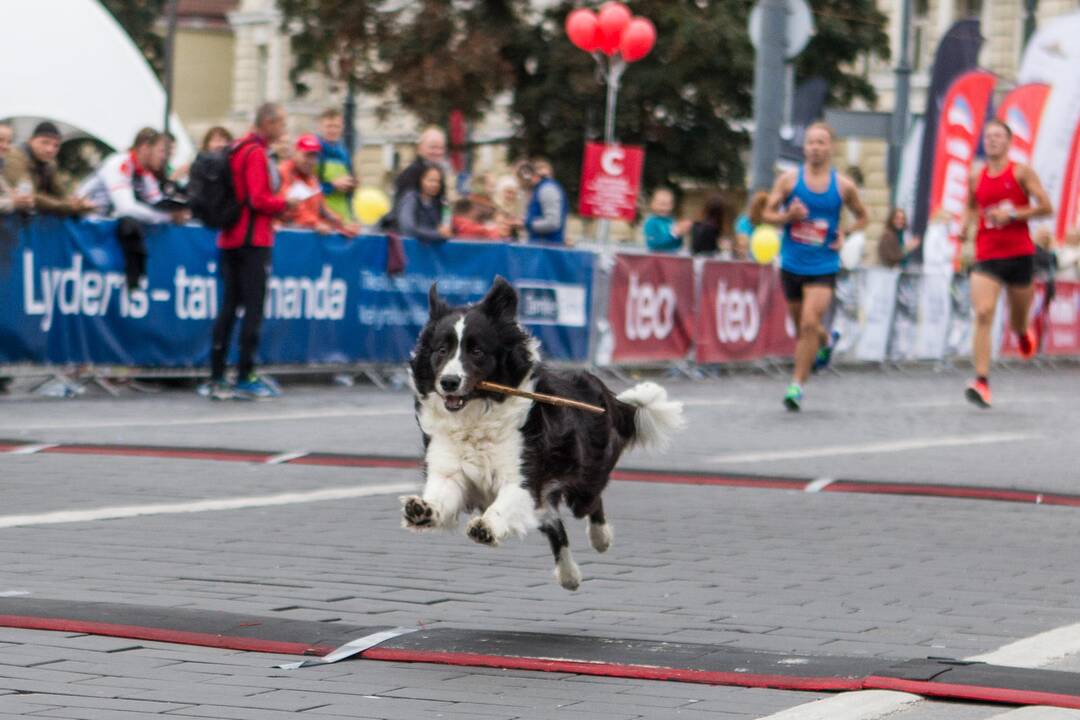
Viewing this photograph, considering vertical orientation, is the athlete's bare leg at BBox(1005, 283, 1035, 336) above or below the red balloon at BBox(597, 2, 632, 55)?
below

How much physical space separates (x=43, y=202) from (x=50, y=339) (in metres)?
0.93

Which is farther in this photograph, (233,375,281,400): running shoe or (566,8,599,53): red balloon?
(566,8,599,53): red balloon

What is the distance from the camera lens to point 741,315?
2202 cm

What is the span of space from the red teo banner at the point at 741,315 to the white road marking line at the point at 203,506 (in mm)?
11438

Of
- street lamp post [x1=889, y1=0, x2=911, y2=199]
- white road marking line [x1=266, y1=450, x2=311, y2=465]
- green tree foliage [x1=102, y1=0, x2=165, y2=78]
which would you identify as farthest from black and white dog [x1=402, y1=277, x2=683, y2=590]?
green tree foliage [x1=102, y1=0, x2=165, y2=78]

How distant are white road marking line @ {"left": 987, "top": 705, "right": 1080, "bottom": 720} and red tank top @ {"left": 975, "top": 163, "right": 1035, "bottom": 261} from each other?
37.2 feet

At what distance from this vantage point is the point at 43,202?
14.5 m

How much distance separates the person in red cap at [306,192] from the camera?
1697 cm

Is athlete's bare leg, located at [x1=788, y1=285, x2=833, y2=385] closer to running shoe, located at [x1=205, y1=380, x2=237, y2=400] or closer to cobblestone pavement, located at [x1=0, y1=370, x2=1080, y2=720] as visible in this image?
cobblestone pavement, located at [x1=0, y1=370, x2=1080, y2=720]

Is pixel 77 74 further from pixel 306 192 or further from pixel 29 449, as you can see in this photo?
pixel 29 449

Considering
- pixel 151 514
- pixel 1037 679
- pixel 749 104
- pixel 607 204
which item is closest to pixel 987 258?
pixel 607 204

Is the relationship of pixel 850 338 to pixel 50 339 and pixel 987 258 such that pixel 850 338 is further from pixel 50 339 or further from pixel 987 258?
A: pixel 50 339

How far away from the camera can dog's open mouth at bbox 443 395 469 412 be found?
257 inches

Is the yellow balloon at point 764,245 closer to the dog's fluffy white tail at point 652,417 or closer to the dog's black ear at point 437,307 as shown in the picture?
the dog's fluffy white tail at point 652,417
